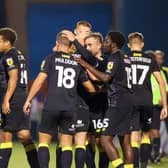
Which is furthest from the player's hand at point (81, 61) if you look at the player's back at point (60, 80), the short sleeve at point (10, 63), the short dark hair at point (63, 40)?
the short sleeve at point (10, 63)

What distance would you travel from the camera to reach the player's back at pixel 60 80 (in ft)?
33.8

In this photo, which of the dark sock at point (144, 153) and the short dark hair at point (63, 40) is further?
the dark sock at point (144, 153)

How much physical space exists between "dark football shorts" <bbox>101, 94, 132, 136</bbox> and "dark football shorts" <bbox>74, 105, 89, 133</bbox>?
0.24m

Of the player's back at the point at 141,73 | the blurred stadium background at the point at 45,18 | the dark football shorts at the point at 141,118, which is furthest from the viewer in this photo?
the blurred stadium background at the point at 45,18

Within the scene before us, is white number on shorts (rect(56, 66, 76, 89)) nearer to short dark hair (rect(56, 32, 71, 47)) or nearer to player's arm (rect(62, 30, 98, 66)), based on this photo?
short dark hair (rect(56, 32, 71, 47))

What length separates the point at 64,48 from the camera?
34.1 feet

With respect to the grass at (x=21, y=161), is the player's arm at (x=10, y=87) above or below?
above

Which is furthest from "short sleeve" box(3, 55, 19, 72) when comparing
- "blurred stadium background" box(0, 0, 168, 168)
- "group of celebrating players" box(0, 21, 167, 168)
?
"blurred stadium background" box(0, 0, 168, 168)

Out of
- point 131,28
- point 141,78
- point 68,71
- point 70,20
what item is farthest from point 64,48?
point 70,20

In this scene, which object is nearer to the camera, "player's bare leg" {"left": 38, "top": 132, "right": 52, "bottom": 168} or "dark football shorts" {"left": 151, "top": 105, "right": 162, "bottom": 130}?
"player's bare leg" {"left": 38, "top": 132, "right": 52, "bottom": 168}

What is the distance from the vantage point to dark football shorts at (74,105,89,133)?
1075cm

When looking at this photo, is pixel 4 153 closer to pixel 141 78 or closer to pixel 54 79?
pixel 54 79

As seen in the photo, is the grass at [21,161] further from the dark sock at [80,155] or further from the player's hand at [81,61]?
the player's hand at [81,61]

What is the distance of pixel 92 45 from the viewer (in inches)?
434
